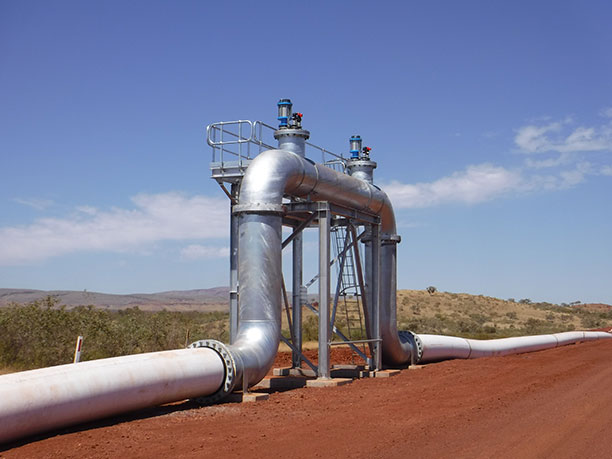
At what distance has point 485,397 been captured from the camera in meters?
15.0

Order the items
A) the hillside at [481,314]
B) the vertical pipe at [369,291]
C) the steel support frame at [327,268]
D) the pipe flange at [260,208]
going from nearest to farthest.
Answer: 1. the pipe flange at [260,208]
2. the steel support frame at [327,268]
3. the vertical pipe at [369,291]
4. the hillside at [481,314]

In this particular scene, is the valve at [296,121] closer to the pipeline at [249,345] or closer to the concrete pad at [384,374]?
the pipeline at [249,345]

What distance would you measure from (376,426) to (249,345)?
4.48 m

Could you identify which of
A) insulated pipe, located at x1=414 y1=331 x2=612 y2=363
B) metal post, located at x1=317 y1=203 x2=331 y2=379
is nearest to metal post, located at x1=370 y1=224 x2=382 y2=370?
insulated pipe, located at x1=414 y1=331 x2=612 y2=363

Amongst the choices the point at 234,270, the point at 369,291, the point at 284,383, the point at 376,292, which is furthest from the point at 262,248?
the point at 369,291

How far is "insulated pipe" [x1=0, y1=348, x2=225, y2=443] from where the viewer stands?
973cm

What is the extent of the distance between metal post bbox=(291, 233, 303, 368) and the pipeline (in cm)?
200

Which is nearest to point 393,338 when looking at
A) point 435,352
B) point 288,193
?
point 435,352

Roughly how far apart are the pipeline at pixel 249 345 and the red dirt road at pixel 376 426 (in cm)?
42

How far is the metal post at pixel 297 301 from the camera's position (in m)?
19.8

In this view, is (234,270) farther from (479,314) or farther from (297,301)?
(479,314)

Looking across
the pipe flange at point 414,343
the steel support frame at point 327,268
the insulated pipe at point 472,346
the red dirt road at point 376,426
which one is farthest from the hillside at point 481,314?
the red dirt road at point 376,426

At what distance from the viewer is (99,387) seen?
11008 mm

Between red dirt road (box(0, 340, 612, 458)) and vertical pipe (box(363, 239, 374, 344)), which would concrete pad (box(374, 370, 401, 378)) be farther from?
red dirt road (box(0, 340, 612, 458))
